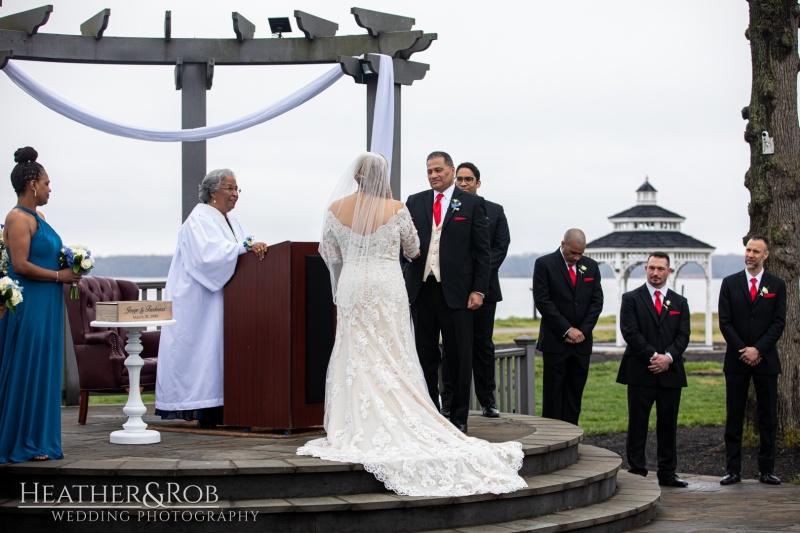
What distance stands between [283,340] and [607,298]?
8349cm

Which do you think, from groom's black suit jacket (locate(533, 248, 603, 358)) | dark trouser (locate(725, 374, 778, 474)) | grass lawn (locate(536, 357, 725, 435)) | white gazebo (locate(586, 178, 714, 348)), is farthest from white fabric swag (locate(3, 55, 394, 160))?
white gazebo (locate(586, 178, 714, 348))

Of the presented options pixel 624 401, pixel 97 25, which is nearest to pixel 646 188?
pixel 624 401

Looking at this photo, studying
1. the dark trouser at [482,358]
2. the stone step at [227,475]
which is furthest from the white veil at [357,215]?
the dark trouser at [482,358]

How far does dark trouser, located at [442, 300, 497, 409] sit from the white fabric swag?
209 centimetres

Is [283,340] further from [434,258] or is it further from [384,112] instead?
[384,112]

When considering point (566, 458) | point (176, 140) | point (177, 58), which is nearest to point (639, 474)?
point (566, 458)

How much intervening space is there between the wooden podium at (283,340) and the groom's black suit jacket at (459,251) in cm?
69

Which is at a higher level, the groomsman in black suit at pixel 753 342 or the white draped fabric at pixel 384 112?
the white draped fabric at pixel 384 112

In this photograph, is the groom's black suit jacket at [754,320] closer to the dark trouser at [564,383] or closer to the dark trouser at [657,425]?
the dark trouser at [657,425]

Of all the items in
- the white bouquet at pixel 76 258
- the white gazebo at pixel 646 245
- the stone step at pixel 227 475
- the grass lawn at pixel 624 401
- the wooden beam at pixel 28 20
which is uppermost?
the wooden beam at pixel 28 20

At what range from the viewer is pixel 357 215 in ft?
22.1

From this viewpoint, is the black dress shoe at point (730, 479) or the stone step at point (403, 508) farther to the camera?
the black dress shoe at point (730, 479)

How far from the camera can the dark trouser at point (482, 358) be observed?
827cm

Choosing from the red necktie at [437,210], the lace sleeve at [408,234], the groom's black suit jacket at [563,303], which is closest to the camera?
the lace sleeve at [408,234]
